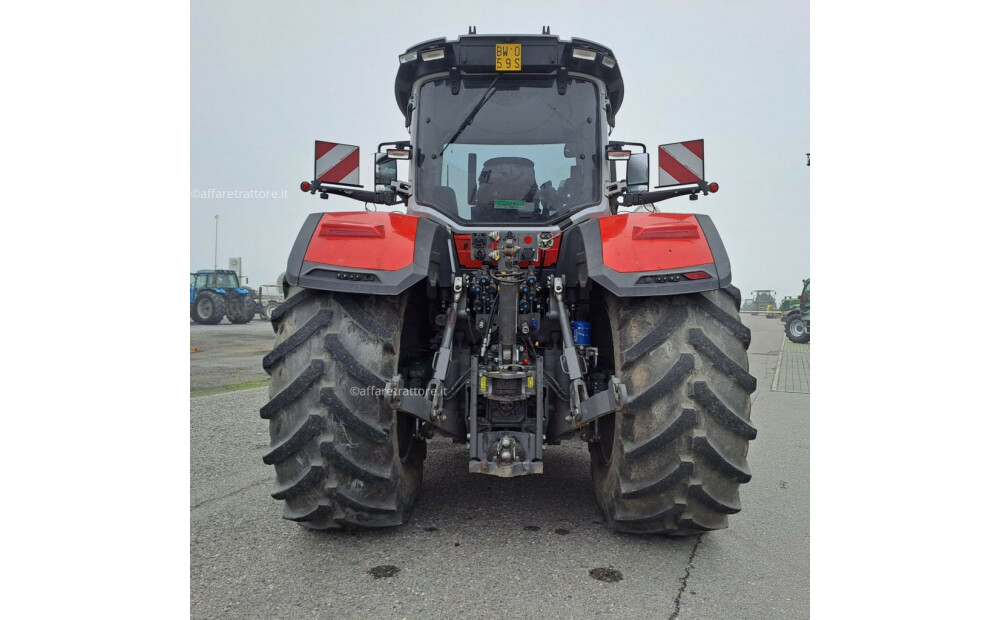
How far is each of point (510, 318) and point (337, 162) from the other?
142cm

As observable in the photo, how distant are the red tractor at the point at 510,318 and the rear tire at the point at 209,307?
62.1ft

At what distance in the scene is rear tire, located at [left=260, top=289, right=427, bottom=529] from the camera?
256cm

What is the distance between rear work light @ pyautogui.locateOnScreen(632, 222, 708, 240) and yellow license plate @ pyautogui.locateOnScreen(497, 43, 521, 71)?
1225 mm

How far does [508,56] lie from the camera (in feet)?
10.6

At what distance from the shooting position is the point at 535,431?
289cm

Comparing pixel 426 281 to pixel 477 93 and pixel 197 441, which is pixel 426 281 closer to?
pixel 477 93

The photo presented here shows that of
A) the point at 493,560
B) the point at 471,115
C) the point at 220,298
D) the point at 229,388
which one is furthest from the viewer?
the point at 220,298

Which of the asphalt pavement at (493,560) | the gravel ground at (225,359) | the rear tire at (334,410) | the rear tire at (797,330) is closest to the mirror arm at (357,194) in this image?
the rear tire at (334,410)

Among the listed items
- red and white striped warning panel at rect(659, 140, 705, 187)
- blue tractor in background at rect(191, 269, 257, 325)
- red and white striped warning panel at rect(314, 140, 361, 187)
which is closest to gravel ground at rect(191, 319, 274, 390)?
blue tractor in background at rect(191, 269, 257, 325)

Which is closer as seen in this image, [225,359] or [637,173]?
[637,173]

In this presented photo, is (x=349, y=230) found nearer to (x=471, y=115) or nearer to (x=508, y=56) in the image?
(x=471, y=115)

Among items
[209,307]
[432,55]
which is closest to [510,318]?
[432,55]

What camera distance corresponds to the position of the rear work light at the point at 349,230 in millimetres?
2670

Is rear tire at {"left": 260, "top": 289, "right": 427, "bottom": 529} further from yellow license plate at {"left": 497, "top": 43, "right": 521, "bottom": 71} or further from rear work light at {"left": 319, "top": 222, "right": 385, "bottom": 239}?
yellow license plate at {"left": 497, "top": 43, "right": 521, "bottom": 71}
